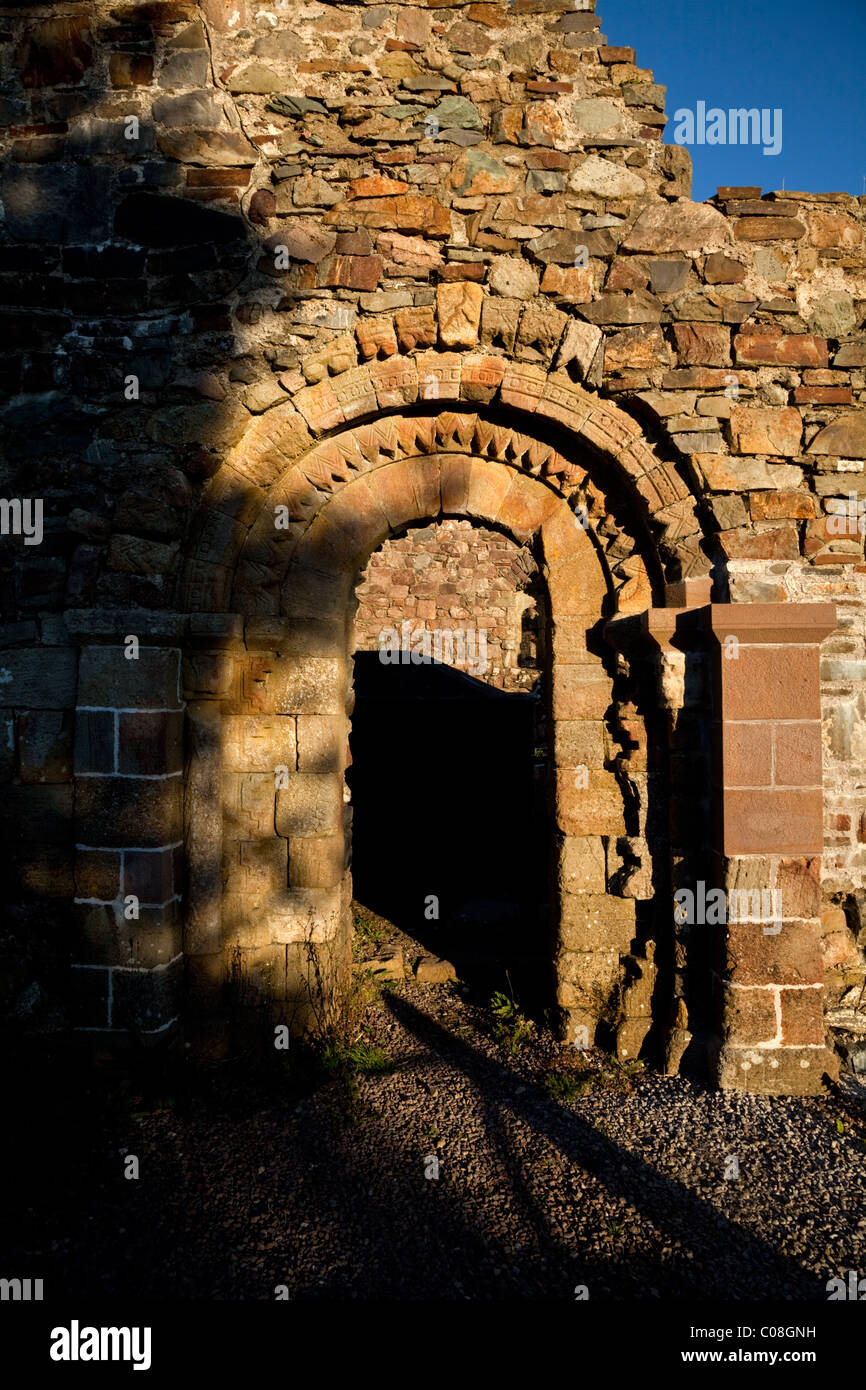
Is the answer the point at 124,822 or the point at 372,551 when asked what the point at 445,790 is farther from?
the point at 124,822

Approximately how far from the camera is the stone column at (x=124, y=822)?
3.59 meters

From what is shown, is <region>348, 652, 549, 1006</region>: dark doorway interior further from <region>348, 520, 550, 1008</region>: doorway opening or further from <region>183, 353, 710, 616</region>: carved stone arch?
<region>183, 353, 710, 616</region>: carved stone arch

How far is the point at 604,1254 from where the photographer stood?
2.59 meters

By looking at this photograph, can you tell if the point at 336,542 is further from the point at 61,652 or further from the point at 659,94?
the point at 659,94

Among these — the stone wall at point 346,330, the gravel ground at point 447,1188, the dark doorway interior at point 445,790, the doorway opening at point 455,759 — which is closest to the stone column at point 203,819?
the stone wall at point 346,330

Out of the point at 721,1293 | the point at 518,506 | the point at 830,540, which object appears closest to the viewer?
the point at 721,1293

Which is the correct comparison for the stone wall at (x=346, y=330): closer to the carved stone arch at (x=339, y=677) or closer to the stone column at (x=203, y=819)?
the stone column at (x=203, y=819)

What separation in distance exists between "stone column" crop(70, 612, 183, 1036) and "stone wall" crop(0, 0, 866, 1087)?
0.07 metres

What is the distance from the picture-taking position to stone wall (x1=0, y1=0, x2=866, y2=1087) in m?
3.68

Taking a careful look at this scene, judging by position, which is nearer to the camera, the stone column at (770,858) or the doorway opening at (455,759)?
the stone column at (770,858)

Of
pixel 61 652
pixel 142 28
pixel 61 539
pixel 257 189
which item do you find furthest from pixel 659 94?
pixel 61 652

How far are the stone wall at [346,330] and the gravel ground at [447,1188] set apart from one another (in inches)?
23.8

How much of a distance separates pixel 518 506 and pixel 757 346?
56.2 inches

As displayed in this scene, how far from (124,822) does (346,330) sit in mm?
2746
